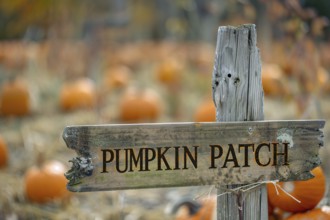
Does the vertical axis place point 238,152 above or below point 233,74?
below

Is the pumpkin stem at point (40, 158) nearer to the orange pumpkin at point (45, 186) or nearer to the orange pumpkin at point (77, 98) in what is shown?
the orange pumpkin at point (45, 186)

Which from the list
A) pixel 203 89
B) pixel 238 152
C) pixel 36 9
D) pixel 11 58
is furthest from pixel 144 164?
pixel 36 9

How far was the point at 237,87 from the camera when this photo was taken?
206 cm

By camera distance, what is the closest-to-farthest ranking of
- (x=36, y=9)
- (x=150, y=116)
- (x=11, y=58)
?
(x=150, y=116), (x=11, y=58), (x=36, y=9)

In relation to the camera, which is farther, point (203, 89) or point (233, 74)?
point (203, 89)

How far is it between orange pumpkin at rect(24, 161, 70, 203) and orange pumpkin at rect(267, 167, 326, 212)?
1.82 metres

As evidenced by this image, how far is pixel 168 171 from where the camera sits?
6.48 ft

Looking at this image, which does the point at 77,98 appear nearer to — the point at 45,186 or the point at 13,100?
the point at 13,100

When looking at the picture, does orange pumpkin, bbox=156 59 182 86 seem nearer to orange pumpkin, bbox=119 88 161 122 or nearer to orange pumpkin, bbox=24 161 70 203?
orange pumpkin, bbox=119 88 161 122

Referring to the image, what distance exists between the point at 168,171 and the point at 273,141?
40 centimetres

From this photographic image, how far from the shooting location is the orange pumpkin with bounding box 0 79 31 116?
6625mm

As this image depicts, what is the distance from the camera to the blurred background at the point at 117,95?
3.74m

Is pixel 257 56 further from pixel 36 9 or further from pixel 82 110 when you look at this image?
pixel 36 9

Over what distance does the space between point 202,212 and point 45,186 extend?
1.46m
